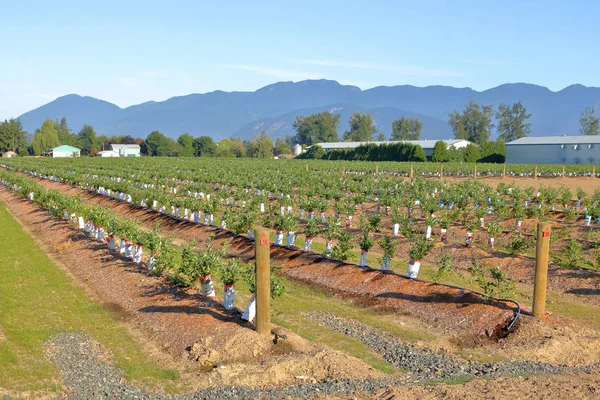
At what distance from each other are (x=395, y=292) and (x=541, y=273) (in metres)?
3.56

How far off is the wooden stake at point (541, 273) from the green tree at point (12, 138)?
142710 mm

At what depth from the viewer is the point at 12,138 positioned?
450ft

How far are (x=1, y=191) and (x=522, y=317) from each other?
4359 centimetres

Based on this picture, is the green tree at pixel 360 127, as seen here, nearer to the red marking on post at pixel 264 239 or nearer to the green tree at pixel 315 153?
the green tree at pixel 315 153

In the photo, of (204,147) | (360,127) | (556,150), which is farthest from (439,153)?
(360,127)

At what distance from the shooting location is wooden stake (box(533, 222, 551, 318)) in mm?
11898

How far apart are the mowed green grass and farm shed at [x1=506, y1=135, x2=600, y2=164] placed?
85.8 metres

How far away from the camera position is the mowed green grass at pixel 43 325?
31.5ft

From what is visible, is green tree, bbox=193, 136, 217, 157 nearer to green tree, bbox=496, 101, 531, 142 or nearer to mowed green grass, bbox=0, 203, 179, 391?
green tree, bbox=496, 101, 531, 142

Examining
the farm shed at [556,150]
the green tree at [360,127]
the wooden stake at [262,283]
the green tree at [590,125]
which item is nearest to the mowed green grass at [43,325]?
the wooden stake at [262,283]

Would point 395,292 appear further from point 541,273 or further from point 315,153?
point 315,153

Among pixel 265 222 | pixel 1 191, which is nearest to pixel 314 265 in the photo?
pixel 265 222

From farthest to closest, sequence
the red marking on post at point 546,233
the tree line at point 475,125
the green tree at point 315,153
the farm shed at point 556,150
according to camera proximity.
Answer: the tree line at point 475,125
the green tree at point 315,153
the farm shed at point 556,150
the red marking on post at point 546,233

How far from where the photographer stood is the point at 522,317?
38.5 ft
